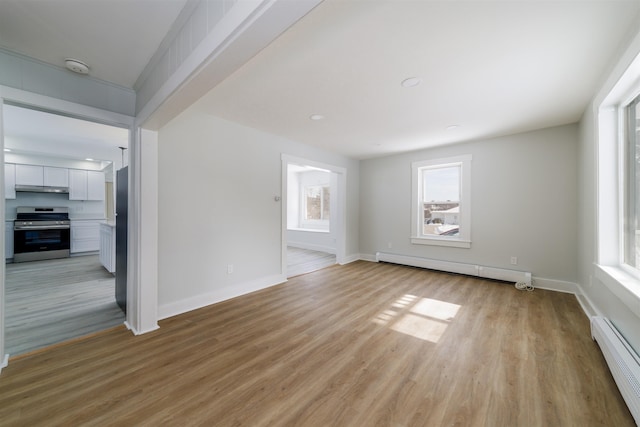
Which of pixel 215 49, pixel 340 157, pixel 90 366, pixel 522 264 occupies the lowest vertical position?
pixel 90 366

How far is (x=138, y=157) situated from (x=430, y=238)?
4828 mm

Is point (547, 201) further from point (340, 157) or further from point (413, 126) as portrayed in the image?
point (340, 157)

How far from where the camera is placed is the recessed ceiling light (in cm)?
226

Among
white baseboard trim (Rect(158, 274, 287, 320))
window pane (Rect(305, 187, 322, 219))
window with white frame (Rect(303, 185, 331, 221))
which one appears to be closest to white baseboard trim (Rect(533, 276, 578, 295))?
white baseboard trim (Rect(158, 274, 287, 320))

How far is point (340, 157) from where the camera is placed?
5430 millimetres

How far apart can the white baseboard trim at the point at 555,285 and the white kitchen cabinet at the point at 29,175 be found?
407 inches

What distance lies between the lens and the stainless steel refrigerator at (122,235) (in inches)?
111

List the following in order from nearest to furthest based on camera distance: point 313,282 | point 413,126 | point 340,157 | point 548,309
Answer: point 548,309 < point 413,126 < point 313,282 < point 340,157

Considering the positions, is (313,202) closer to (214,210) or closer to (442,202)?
(442,202)

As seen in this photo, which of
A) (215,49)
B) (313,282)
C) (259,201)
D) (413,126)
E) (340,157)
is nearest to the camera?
(215,49)

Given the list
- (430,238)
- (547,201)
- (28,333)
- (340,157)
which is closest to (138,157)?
(28,333)

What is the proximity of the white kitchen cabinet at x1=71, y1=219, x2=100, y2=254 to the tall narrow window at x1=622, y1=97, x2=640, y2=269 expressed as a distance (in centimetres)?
942

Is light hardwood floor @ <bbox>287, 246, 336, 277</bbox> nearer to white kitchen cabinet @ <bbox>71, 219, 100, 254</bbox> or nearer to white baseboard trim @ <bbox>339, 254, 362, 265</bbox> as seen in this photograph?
white baseboard trim @ <bbox>339, 254, 362, 265</bbox>

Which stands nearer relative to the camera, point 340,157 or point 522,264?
point 522,264
